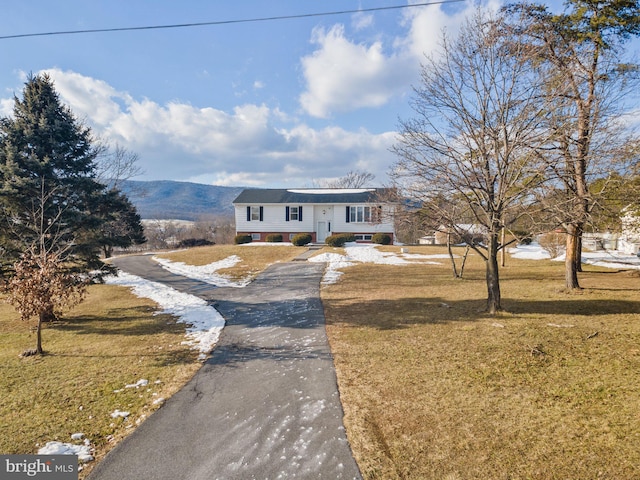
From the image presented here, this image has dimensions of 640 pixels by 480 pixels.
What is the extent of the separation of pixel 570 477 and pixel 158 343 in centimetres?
798

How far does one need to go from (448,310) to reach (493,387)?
15.0ft

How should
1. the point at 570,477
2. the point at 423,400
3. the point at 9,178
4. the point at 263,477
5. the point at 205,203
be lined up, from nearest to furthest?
the point at 570,477 < the point at 263,477 < the point at 423,400 < the point at 9,178 < the point at 205,203

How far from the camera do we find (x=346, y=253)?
23891 mm

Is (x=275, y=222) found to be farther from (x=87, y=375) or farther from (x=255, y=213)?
(x=87, y=375)

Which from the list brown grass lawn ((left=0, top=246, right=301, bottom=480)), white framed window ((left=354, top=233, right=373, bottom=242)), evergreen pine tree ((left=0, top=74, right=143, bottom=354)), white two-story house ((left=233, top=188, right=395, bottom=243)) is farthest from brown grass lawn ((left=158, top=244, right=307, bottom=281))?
brown grass lawn ((left=0, top=246, right=301, bottom=480))

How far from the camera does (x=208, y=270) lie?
797 inches

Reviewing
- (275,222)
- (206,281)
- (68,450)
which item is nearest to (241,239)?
(275,222)

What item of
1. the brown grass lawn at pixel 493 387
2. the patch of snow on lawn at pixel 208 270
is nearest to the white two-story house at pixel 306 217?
the patch of snow on lawn at pixel 208 270

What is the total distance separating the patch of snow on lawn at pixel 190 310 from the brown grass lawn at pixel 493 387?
122 inches

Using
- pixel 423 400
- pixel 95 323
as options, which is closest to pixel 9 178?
pixel 95 323

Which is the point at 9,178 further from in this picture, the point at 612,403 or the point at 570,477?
the point at 612,403

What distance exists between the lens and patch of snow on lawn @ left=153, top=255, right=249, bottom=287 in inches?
640

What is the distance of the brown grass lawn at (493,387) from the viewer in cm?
345

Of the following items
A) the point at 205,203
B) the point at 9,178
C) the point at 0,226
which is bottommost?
the point at 0,226
